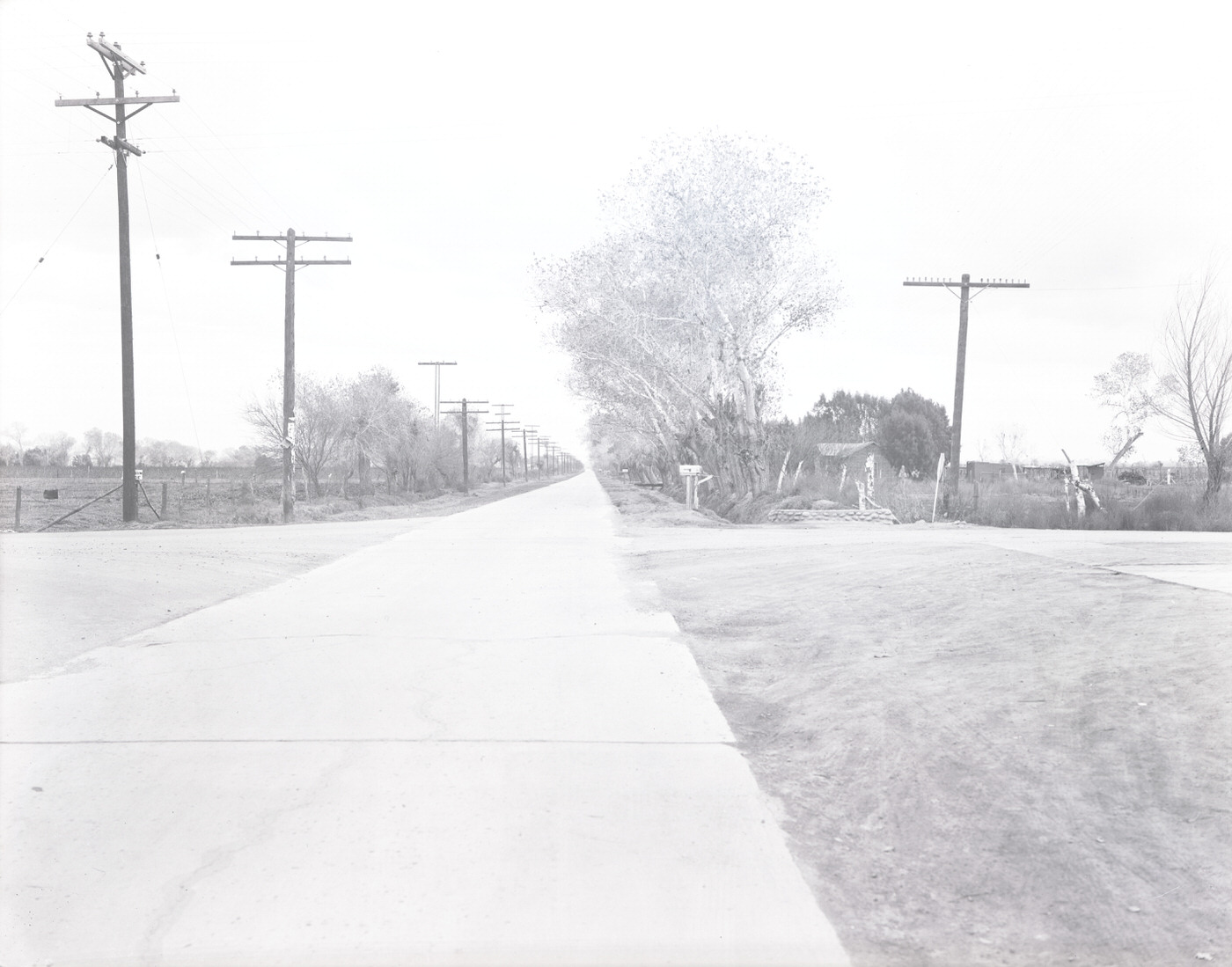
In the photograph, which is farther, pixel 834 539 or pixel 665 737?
pixel 834 539

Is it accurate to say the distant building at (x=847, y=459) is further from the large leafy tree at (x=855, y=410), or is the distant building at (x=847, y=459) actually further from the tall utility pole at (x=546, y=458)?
the tall utility pole at (x=546, y=458)

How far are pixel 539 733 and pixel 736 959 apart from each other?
8.51ft

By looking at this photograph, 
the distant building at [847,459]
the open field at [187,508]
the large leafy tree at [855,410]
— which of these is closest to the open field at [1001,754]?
the open field at [187,508]

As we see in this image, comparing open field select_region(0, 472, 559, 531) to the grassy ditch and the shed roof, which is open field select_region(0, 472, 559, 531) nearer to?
the grassy ditch

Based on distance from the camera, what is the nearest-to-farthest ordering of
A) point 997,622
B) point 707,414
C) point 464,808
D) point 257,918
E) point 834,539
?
1. point 257,918
2. point 464,808
3. point 997,622
4. point 834,539
5. point 707,414

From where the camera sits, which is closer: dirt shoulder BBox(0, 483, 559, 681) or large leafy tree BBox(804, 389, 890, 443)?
dirt shoulder BBox(0, 483, 559, 681)

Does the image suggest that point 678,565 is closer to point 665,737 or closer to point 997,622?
point 997,622

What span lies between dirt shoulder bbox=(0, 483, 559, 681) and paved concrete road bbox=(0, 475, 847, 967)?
0.81 m

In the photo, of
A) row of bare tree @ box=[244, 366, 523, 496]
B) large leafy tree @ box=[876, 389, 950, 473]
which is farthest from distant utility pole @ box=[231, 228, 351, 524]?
large leafy tree @ box=[876, 389, 950, 473]

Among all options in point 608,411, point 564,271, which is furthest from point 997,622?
point 608,411

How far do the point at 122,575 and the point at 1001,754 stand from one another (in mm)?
11527

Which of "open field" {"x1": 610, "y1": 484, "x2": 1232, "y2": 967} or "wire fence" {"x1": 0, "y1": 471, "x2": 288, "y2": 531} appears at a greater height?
"open field" {"x1": 610, "y1": 484, "x2": 1232, "y2": 967}

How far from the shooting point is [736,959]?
329cm

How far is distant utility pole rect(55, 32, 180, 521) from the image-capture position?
73.4ft
